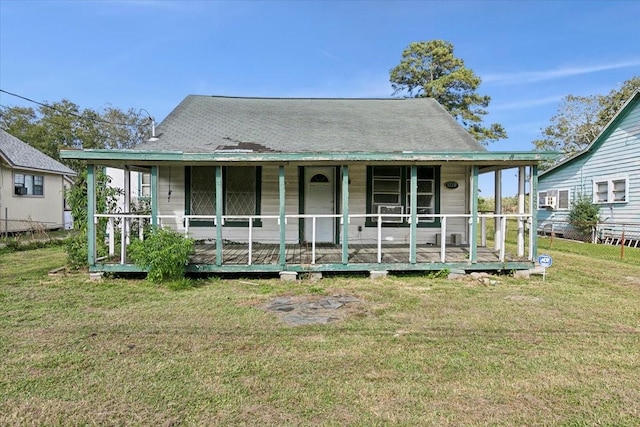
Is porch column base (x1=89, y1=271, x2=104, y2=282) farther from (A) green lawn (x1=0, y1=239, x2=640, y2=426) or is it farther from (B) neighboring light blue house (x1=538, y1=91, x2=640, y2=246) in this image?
(B) neighboring light blue house (x1=538, y1=91, x2=640, y2=246)

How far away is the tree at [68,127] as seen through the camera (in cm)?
3797

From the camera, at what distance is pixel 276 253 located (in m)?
8.32

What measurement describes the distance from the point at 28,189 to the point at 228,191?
14428 mm

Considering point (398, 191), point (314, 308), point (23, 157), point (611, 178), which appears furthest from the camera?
point (23, 157)

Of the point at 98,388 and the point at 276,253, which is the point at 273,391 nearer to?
the point at 98,388

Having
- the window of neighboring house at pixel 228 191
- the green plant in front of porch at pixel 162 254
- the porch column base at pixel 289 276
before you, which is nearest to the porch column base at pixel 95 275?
the green plant in front of porch at pixel 162 254

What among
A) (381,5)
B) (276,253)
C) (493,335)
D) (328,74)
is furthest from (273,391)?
(328,74)

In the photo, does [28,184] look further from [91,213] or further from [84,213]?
[91,213]

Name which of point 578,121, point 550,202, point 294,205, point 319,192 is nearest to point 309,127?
point 319,192

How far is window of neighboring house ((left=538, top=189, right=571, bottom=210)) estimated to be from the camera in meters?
17.4

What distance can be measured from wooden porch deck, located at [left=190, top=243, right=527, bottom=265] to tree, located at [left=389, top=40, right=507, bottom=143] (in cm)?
1727

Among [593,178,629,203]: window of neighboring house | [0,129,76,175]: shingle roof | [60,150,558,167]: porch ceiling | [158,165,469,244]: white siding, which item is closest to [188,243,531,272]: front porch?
[158,165,469,244]: white siding

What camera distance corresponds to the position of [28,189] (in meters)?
18.0

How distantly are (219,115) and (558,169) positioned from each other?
15699 millimetres
